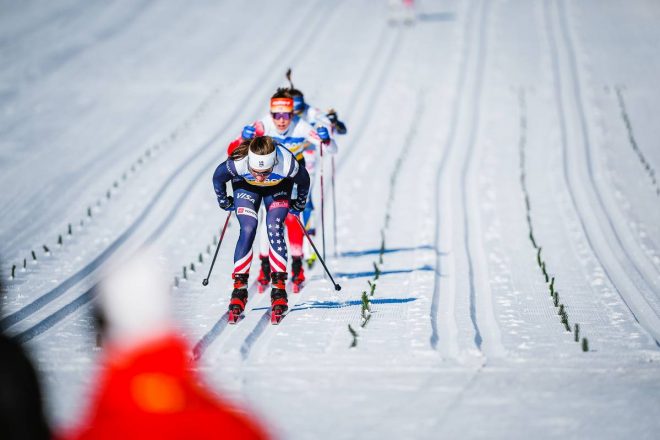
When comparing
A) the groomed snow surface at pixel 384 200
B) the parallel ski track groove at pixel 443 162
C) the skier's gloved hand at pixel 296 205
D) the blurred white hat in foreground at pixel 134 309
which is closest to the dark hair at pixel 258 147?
the skier's gloved hand at pixel 296 205

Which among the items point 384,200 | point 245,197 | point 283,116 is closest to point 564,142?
point 384,200

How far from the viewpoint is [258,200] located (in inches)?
316

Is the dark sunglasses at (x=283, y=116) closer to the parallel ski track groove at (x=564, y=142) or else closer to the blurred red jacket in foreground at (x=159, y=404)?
the parallel ski track groove at (x=564, y=142)

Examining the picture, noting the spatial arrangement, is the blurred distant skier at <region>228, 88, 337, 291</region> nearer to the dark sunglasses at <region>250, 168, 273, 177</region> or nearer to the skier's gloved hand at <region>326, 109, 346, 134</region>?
the skier's gloved hand at <region>326, 109, 346, 134</region>

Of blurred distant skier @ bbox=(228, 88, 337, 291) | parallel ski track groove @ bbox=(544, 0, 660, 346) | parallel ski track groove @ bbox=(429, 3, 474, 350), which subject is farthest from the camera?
blurred distant skier @ bbox=(228, 88, 337, 291)

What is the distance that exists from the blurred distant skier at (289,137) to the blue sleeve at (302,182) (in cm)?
52

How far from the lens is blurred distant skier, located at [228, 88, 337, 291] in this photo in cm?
883

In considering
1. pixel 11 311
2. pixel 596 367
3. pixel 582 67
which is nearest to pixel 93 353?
pixel 11 311

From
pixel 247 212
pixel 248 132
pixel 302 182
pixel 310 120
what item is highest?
pixel 310 120

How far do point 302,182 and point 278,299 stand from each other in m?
1.15

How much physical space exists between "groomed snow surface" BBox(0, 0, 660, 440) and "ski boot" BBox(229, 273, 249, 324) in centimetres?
16

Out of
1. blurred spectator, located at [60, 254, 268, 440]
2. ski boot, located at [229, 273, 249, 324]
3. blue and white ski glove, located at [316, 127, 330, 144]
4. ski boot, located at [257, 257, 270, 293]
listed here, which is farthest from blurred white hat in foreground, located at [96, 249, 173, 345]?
blue and white ski glove, located at [316, 127, 330, 144]

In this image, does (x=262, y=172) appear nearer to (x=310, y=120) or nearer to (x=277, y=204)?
(x=277, y=204)

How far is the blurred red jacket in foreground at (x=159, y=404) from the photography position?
2059mm
